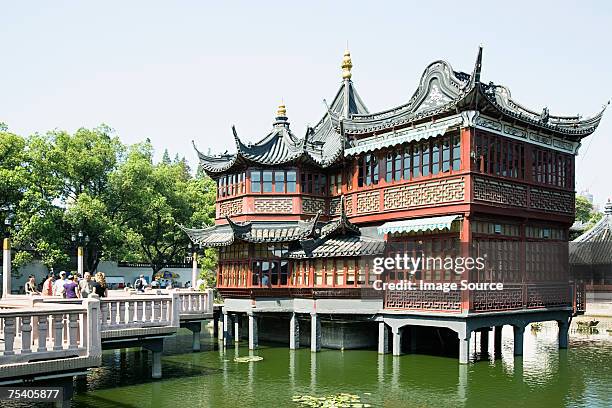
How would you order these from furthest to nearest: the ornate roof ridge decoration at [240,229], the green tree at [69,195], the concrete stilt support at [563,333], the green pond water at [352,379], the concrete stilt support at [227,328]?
the green tree at [69,195] < the concrete stilt support at [227,328] < the concrete stilt support at [563,333] < the ornate roof ridge decoration at [240,229] < the green pond water at [352,379]

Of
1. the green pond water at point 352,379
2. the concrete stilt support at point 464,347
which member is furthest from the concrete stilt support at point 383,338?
the concrete stilt support at point 464,347

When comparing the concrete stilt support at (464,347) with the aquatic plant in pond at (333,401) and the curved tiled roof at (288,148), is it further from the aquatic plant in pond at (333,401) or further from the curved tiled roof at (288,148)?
the curved tiled roof at (288,148)

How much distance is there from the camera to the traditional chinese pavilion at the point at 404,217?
20.1m

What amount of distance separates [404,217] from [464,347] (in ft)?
15.4

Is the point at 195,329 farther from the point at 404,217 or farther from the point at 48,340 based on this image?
the point at 48,340

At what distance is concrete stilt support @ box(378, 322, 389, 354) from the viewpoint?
71.9ft

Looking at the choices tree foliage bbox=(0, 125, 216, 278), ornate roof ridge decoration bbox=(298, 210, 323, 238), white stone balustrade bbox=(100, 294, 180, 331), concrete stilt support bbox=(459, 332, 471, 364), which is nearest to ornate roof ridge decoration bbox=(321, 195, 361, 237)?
ornate roof ridge decoration bbox=(298, 210, 323, 238)

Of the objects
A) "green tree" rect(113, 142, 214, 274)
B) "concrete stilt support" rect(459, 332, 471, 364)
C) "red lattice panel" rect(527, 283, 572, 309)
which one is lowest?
"concrete stilt support" rect(459, 332, 471, 364)

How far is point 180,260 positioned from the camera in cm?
5541

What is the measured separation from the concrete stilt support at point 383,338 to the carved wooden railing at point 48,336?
11945 millimetres

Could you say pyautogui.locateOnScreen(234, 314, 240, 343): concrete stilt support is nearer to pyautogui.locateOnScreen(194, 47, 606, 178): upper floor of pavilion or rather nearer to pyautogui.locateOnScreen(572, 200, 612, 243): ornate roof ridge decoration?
pyautogui.locateOnScreen(194, 47, 606, 178): upper floor of pavilion

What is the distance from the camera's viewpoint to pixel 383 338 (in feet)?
72.2

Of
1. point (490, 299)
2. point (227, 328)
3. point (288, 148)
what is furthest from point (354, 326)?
point (288, 148)

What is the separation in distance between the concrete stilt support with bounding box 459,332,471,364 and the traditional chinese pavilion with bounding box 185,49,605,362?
0.04 meters
